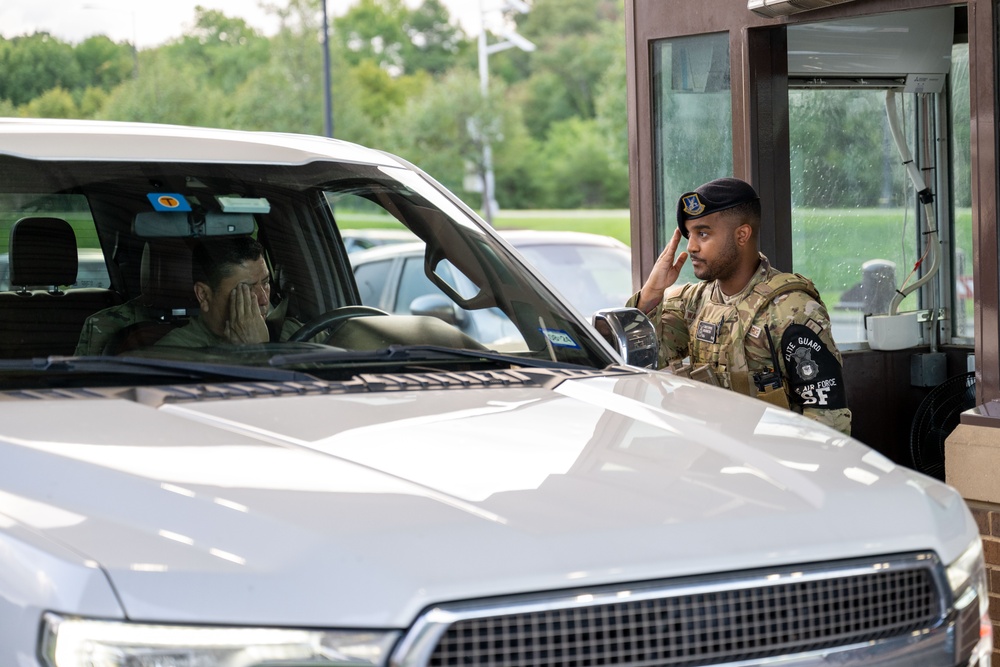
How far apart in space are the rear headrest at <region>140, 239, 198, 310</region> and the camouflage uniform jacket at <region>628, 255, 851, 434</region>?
78.3 inches

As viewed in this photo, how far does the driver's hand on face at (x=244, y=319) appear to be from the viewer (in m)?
3.00

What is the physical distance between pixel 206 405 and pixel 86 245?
49.2 inches

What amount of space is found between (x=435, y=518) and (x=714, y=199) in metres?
3.27

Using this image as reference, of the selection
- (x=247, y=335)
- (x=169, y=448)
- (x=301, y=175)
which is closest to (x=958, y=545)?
(x=169, y=448)

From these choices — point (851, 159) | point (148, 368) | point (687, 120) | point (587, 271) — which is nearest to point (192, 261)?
point (148, 368)

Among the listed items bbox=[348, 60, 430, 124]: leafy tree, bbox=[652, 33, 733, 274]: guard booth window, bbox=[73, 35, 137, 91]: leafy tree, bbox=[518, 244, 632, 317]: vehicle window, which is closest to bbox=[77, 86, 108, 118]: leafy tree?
bbox=[73, 35, 137, 91]: leafy tree

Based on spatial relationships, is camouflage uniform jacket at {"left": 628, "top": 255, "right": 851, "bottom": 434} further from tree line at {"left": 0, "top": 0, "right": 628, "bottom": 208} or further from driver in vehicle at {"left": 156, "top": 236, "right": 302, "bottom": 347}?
tree line at {"left": 0, "top": 0, "right": 628, "bottom": 208}

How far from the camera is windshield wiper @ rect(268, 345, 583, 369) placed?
276 centimetres

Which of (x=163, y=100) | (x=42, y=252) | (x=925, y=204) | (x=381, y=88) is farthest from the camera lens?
(x=381, y=88)

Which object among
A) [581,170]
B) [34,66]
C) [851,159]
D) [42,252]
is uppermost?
[34,66]

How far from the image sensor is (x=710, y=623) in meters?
1.87

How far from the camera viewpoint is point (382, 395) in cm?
252

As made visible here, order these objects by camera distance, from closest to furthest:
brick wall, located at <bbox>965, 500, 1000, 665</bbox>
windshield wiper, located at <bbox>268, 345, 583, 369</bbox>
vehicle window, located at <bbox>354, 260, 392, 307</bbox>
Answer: windshield wiper, located at <bbox>268, 345, 583, 369</bbox>, brick wall, located at <bbox>965, 500, 1000, 665</bbox>, vehicle window, located at <bbox>354, 260, 392, 307</bbox>

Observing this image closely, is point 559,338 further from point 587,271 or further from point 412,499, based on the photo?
point 587,271
